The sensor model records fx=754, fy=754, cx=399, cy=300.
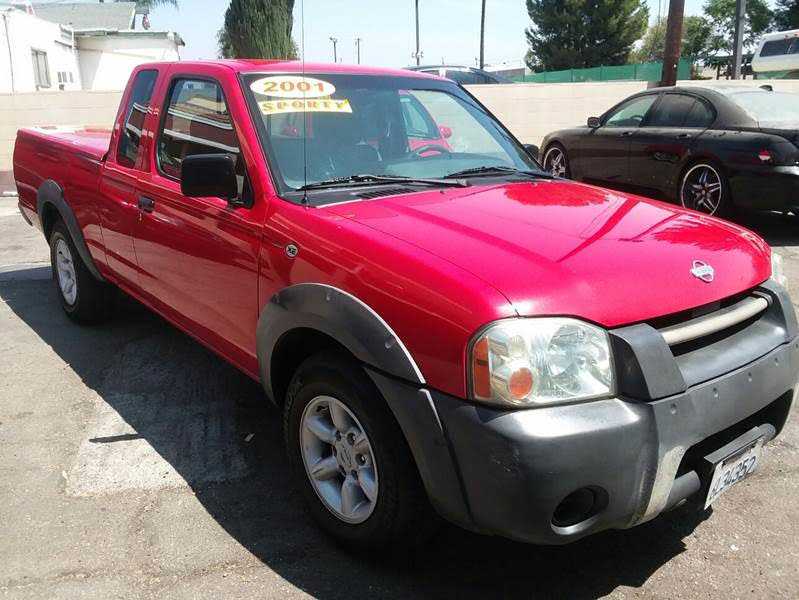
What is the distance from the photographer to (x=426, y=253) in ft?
7.95

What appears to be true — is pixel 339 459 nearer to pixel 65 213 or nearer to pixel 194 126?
pixel 194 126

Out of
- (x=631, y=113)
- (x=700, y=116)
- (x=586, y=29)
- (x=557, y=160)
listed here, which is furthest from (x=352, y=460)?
(x=586, y=29)

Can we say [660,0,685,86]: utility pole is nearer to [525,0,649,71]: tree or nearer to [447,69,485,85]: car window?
[447,69,485,85]: car window

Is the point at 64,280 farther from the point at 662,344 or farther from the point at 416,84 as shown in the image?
the point at 662,344

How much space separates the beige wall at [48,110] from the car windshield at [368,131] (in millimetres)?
12005

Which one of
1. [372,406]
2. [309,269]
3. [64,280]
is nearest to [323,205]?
[309,269]

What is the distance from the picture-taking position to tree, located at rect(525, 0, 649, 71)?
4547cm

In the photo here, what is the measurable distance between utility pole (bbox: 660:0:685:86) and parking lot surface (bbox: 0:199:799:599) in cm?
1428

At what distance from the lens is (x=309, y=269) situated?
8.90 feet

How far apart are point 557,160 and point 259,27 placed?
595 inches

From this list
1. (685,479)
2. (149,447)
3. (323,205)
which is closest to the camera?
(685,479)

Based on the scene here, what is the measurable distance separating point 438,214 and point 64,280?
12.4ft

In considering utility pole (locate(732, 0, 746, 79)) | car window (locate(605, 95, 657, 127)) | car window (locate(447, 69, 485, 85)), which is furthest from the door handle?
utility pole (locate(732, 0, 746, 79))

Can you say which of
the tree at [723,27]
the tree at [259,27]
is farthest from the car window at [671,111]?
the tree at [723,27]
